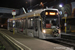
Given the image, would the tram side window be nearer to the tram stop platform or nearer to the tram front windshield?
the tram front windshield

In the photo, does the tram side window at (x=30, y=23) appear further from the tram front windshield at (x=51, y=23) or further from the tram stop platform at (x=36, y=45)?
the tram stop platform at (x=36, y=45)

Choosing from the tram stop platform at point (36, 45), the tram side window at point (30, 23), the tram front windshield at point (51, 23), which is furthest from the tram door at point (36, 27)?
the tram stop platform at point (36, 45)

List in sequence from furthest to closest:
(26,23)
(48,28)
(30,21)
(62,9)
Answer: (62,9)
(26,23)
(30,21)
(48,28)

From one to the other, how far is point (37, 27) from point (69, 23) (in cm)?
1789

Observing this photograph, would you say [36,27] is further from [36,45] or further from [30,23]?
[36,45]

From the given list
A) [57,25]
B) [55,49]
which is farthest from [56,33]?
[55,49]

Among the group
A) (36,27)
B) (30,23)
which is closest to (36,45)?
(36,27)

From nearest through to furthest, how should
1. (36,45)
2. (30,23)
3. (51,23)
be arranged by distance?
(36,45) < (51,23) < (30,23)

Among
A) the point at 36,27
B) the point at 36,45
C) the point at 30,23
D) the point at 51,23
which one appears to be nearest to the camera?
the point at 36,45

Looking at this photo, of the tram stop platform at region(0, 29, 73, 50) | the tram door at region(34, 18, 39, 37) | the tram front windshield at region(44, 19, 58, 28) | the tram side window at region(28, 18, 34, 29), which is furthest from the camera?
the tram side window at region(28, 18, 34, 29)

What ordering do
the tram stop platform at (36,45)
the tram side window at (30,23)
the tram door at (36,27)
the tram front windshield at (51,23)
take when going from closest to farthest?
the tram stop platform at (36,45), the tram front windshield at (51,23), the tram door at (36,27), the tram side window at (30,23)

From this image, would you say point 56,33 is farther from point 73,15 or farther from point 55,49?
point 73,15

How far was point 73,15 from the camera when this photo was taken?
29.5 m

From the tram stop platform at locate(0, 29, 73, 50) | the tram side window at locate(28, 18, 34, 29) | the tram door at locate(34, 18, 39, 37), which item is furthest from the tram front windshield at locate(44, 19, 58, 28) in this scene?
the tram side window at locate(28, 18, 34, 29)
